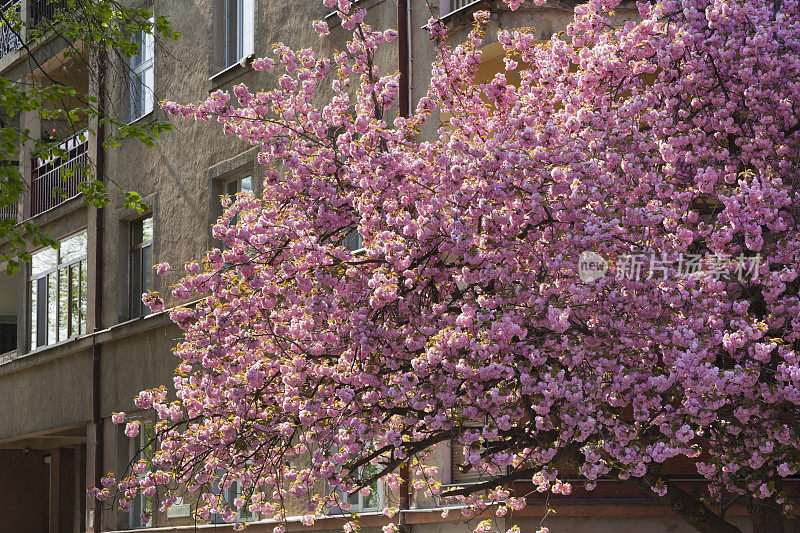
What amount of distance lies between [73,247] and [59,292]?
1156 millimetres

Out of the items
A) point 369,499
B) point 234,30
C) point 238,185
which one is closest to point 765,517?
point 369,499

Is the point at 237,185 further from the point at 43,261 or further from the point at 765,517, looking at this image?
the point at 765,517

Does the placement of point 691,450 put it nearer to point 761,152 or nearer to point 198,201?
point 761,152

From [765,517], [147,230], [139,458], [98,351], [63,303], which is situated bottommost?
[765,517]

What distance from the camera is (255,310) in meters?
11.9

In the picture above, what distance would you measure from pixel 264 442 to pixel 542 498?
12.5 feet

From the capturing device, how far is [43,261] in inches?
1073

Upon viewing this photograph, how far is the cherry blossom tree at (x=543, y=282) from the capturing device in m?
9.91

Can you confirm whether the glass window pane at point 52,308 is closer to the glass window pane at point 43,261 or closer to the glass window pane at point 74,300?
the glass window pane at point 43,261

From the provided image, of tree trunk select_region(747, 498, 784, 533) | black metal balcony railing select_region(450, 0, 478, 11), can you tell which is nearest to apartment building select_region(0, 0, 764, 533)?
black metal balcony railing select_region(450, 0, 478, 11)

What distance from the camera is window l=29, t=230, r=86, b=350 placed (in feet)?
82.7

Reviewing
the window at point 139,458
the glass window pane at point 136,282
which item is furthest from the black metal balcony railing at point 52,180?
the window at point 139,458

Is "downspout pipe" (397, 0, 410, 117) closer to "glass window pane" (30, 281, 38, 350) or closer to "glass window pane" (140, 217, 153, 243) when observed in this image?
"glass window pane" (140, 217, 153, 243)

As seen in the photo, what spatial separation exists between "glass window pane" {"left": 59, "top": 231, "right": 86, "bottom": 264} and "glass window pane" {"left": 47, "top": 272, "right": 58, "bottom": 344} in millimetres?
693
